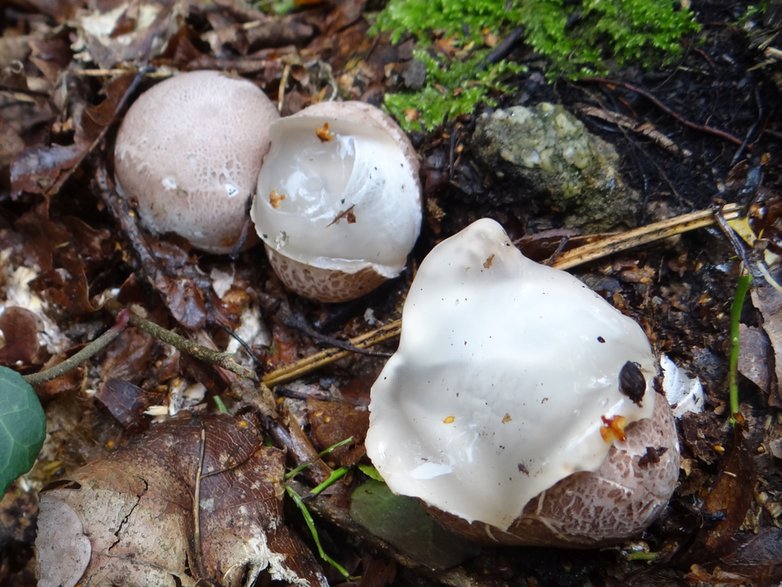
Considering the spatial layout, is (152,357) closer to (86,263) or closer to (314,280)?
(86,263)

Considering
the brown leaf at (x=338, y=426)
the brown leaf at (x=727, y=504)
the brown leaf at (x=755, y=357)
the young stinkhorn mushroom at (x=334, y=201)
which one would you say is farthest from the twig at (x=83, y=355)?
the brown leaf at (x=755, y=357)

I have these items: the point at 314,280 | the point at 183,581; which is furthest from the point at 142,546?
the point at 314,280

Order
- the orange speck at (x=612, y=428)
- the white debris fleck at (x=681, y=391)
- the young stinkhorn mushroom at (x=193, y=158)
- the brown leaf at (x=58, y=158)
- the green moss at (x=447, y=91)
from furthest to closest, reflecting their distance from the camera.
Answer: the brown leaf at (x=58, y=158), the green moss at (x=447, y=91), the young stinkhorn mushroom at (x=193, y=158), the white debris fleck at (x=681, y=391), the orange speck at (x=612, y=428)

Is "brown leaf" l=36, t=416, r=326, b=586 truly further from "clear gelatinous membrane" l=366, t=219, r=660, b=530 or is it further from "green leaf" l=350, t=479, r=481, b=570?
"clear gelatinous membrane" l=366, t=219, r=660, b=530

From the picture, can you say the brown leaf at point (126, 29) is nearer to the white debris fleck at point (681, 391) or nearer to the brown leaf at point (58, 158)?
the brown leaf at point (58, 158)

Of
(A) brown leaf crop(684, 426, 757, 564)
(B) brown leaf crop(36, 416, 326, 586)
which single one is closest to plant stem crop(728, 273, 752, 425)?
(A) brown leaf crop(684, 426, 757, 564)

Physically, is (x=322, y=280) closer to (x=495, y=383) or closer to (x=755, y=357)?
(x=495, y=383)
